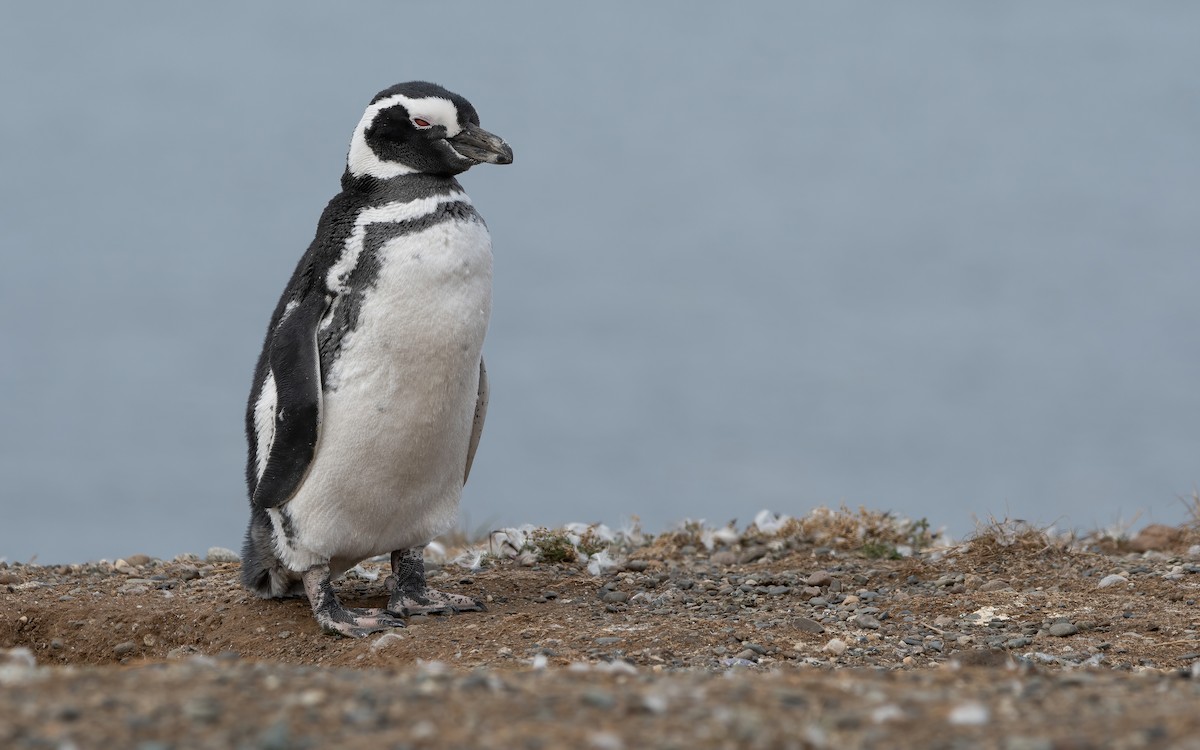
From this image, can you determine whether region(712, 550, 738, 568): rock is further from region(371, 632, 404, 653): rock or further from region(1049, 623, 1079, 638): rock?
region(371, 632, 404, 653): rock

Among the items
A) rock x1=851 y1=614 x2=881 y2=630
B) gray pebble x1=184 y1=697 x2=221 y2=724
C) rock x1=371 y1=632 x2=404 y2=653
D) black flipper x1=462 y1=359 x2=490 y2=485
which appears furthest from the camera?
black flipper x1=462 y1=359 x2=490 y2=485

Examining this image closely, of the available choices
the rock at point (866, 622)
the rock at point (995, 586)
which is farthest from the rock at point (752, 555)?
the rock at point (866, 622)

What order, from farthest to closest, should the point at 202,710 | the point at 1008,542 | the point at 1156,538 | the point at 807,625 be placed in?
1. the point at 1156,538
2. the point at 1008,542
3. the point at 807,625
4. the point at 202,710

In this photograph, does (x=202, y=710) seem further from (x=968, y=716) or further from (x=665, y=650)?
(x=665, y=650)

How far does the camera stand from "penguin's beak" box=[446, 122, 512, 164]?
7.15 meters

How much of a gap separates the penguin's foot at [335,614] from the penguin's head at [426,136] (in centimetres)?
207

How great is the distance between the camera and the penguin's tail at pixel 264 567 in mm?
7488

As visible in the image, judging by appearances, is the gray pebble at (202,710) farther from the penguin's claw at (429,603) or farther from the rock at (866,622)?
the rock at (866,622)

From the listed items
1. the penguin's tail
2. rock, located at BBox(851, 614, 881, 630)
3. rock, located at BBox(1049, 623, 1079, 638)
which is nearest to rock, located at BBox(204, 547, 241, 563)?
the penguin's tail

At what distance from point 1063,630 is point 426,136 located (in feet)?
13.3

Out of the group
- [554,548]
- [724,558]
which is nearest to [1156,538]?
[724,558]

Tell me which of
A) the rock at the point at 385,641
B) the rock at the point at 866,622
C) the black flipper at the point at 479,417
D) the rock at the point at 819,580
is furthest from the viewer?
the rock at the point at 819,580

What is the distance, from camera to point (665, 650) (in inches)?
258

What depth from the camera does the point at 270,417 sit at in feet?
23.5
